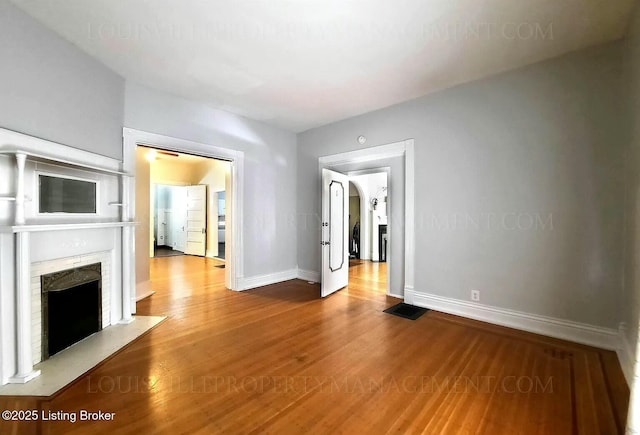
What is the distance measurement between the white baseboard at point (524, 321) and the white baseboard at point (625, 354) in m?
0.09

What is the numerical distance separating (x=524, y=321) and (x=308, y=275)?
3.43 metres

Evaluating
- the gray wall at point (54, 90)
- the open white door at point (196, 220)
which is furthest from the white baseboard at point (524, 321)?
the open white door at point (196, 220)

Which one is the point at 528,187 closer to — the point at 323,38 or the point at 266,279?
the point at 323,38

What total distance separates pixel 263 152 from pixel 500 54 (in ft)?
12.0

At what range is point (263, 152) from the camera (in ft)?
16.3

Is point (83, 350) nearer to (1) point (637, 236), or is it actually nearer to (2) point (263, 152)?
(2) point (263, 152)

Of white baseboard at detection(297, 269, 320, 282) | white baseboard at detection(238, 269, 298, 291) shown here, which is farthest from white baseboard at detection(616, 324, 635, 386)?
white baseboard at detection(238, 269, 298, 291)

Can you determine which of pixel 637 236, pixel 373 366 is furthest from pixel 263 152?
pixel 637 236

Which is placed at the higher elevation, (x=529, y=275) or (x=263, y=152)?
(x=263, y=152)

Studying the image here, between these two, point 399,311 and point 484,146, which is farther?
point 399,311

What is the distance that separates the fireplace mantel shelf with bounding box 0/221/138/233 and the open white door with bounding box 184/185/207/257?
5.09 m

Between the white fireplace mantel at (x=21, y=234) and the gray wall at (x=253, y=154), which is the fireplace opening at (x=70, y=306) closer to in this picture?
the white fireplace mantel at (x=21, y=234)

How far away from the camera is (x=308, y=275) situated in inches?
211

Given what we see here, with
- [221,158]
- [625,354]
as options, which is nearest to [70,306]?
[221,158]
